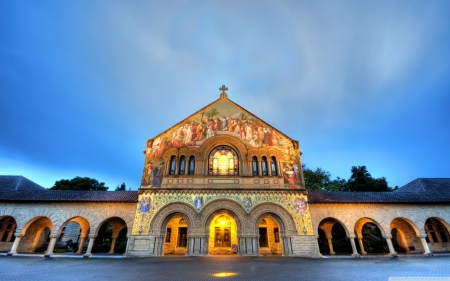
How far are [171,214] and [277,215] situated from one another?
7985mm

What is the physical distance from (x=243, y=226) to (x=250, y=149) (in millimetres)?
6076

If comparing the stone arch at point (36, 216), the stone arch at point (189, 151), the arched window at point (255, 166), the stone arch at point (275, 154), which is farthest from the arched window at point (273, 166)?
the stone arch at point (36, 216)

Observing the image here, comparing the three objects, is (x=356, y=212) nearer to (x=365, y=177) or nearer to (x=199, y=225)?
(x=199, y=225)

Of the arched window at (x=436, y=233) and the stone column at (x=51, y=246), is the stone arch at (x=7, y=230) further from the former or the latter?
the arched window at (x=436, y=233)

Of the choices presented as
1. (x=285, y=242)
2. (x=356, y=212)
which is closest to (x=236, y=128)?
(x=285, y=242)

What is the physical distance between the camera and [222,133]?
699 inches

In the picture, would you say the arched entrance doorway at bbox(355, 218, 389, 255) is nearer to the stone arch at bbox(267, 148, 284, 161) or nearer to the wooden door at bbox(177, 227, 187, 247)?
the stone arch at bbox(267, 148, 284, 161)

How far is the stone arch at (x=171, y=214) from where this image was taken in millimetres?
14633

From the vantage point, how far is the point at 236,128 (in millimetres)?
18062

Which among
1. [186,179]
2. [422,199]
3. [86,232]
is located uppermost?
[186,179]

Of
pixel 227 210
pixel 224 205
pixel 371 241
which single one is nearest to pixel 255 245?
pixel 227 210

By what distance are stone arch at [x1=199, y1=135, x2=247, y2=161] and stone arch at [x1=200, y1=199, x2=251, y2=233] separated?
362 centimetres

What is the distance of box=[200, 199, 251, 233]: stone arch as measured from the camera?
579 inches

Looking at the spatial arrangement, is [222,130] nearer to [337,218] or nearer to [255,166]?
[255,166]
